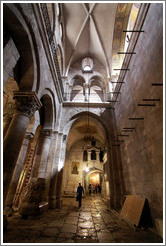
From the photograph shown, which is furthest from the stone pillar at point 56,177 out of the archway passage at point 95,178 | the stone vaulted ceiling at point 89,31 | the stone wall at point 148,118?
the archway passage at point 95,178

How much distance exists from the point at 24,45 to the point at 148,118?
5079mm

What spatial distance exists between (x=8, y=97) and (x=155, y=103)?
6906 millimetres

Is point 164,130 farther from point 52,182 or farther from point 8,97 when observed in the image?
point 8,97

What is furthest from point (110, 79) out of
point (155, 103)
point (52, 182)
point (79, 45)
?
point (52, 182)

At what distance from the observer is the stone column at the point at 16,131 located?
3.19 m

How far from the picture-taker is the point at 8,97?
20.3 feet

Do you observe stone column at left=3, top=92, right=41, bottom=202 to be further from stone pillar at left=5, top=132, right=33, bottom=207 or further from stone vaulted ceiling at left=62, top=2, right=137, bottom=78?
stone vaulted ceiling at left=62, top=2, right=137, bottom=78

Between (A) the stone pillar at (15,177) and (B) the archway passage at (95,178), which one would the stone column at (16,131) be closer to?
(A) the stone pillar at (15,177)

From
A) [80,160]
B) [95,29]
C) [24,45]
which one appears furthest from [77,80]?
[80,160]

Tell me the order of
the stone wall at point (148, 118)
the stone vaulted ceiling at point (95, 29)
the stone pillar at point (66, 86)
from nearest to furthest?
the stone wall at point (148, 118) < the stone vaulted ceiling at point (95, 29) < the stone pillar at point (66, 86)

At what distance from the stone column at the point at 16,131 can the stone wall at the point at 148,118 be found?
4.02 metres

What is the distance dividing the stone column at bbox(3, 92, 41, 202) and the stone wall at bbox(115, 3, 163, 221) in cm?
402

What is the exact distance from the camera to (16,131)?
3658 millimetres

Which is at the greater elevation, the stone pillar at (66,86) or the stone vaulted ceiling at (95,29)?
the stone vaulted ceiling at (95,29)
